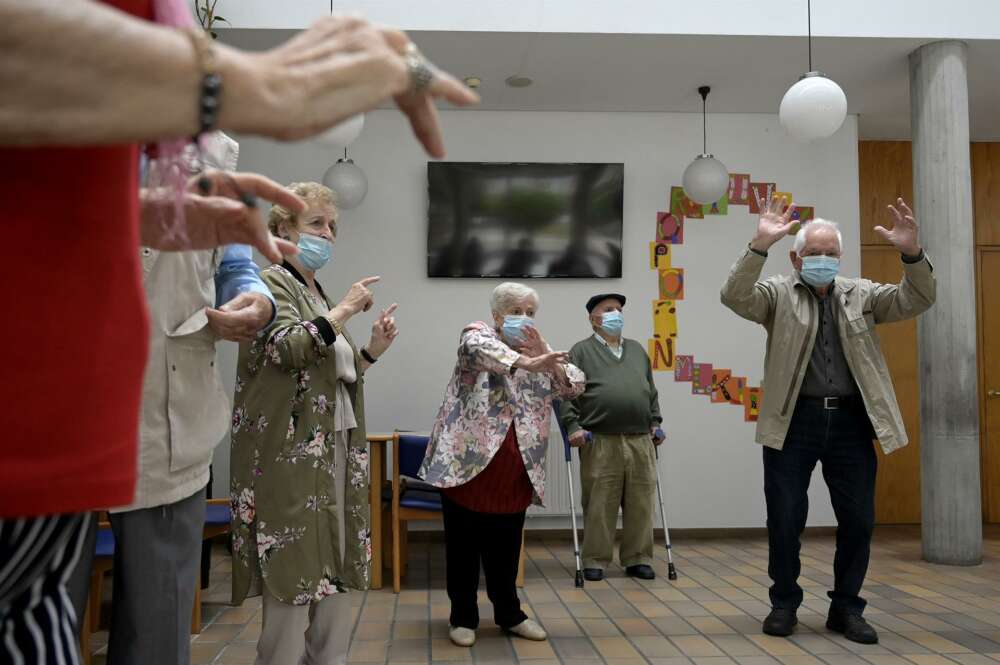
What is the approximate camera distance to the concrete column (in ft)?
16.7

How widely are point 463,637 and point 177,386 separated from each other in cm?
Answer: 212

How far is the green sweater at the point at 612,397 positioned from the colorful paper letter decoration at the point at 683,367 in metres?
1.20

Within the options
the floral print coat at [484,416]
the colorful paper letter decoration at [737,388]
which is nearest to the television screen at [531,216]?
the colorful paper letter decoration at [737,388]

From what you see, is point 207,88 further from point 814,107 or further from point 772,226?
point 814,107

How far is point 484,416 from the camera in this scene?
10.6ft

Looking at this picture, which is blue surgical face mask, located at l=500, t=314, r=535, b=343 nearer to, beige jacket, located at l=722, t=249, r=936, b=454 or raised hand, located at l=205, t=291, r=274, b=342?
beige jacket, located at l=722, t=249, r=936, b=454

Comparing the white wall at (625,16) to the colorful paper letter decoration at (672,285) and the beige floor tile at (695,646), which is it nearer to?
the colorful paper letter decoration at (672,285)

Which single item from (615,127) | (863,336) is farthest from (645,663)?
(615,127)

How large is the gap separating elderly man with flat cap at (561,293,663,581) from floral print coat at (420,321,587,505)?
150 centimetres

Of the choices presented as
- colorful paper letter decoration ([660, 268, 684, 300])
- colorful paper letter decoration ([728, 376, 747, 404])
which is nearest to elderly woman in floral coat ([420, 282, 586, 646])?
colorful paper letter decoration ([660, 268, 684, 300])

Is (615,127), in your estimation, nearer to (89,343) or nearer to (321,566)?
(321,566)

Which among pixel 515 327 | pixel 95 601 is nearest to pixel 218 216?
pixel 515 327

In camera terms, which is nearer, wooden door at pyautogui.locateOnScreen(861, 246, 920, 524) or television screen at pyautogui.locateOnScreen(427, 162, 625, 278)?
television screen at pyautogui.locateOnScreen(427, 162, 625, 278)

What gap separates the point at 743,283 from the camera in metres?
3.28
